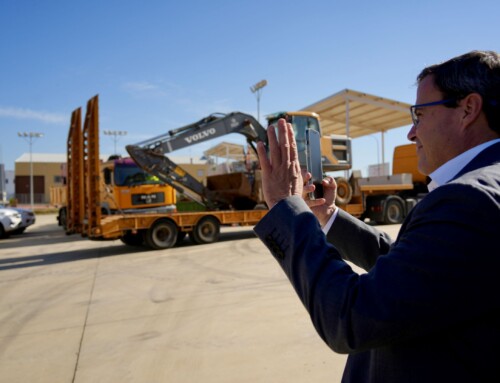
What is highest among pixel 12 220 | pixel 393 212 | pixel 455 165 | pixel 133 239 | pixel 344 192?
pixel 455 165

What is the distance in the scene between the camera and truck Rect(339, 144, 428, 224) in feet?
46.8

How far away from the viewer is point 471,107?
3.83 ft

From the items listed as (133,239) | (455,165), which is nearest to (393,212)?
(133,239)

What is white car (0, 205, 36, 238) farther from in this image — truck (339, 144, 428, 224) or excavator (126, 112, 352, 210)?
A: truck (339, 144, 428, 224)

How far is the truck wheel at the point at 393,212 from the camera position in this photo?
14852 mm

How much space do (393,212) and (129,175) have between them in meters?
10.3

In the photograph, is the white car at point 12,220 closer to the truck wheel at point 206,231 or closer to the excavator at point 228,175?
the excavator at point 228,175

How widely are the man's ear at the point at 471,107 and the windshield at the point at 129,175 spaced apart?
38.6 ft

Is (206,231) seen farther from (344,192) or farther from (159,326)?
(159,326)

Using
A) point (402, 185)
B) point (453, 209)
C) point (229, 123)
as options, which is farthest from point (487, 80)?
point (402, 185)

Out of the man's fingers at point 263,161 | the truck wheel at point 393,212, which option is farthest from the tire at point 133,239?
the man's fingers at point 263,161

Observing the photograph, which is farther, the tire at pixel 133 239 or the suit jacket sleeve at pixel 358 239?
the tire at pixel 133 239

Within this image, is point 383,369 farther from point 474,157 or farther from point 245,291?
point 245,291

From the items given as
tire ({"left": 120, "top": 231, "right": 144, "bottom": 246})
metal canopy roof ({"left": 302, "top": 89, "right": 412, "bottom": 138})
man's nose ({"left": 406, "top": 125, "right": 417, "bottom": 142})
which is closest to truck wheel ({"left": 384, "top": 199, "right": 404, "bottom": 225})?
metal canopy roof ({"left": 302, "top": 89, "right": 412, "bottom": 138})
